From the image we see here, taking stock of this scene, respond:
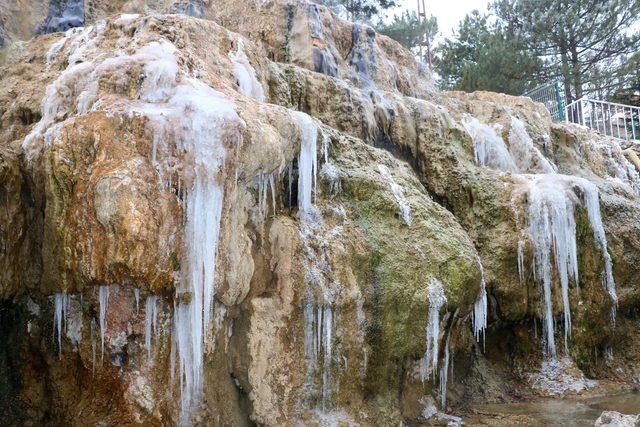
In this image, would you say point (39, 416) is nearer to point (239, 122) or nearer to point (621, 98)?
point (239, 122)

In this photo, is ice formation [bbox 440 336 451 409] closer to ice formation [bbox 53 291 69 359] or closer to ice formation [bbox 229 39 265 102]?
ice formation [bbox 229 39 265 102]

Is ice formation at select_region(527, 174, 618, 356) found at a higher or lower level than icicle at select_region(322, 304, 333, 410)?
higher

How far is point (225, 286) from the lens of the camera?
5.02 m

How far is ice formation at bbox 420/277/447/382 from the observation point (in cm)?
588

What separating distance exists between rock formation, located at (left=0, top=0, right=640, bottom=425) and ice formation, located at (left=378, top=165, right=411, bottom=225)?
0.03 meters

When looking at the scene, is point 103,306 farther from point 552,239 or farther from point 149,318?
point 552,239

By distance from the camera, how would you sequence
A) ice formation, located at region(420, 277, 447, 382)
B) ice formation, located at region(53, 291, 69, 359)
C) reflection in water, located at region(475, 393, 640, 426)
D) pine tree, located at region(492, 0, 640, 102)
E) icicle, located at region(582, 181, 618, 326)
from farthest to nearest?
pine tree, located at region(492, 0, 640, 102)
icicle, located at region(582, 181, 618, 326)
reflection in water, located at region(475, 393, 640, 426)
ice formation, located at region(420, 277, 447, 382)
ice formation, located at region(53, 291, 69, 359)

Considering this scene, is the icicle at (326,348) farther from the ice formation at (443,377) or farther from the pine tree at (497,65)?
the pine tree at (497,65)

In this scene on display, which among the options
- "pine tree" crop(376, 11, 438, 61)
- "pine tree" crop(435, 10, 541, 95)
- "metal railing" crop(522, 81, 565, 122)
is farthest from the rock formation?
"pine tree" crop(376, 11, 438, 61)

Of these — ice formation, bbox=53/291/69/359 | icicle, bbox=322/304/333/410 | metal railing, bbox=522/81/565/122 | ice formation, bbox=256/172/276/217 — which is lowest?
icicle, bbox=322/304/333/410

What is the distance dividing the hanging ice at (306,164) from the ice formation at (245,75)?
1220mm

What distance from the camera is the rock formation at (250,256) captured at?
4.76m

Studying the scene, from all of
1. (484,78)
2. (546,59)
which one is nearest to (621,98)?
(546,59)

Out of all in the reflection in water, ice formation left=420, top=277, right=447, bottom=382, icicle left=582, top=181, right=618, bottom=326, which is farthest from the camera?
icicle left=582, top=181, right=618, bottom=326
